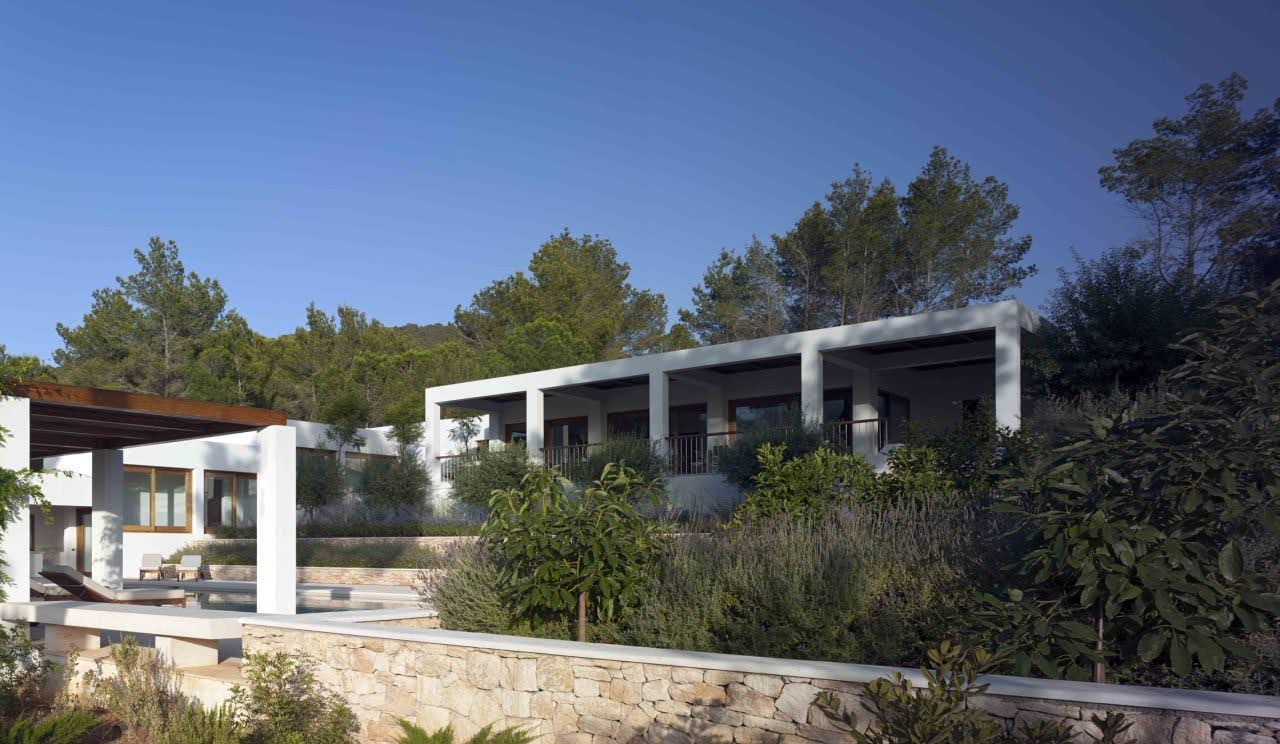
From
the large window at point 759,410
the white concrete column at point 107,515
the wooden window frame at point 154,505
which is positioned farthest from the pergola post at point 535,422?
the white concrete column at point 107,515

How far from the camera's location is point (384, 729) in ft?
22.5

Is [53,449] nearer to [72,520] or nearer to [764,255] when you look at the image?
[72,520]

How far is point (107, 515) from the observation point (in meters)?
13.3

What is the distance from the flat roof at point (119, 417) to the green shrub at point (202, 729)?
3.25 metres

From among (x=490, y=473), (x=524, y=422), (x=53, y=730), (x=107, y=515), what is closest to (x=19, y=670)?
(x=53, y=730)

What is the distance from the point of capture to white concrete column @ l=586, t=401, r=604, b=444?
961 inches

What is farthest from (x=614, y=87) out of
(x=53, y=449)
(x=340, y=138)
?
(x=53, y=449)

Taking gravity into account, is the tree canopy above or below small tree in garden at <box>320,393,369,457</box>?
above

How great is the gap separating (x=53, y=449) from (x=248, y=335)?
2377cm

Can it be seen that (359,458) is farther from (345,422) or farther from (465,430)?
(465,430)

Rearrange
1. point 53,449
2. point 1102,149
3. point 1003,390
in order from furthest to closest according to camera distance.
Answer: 1. point 1102,149
2. point 1003,390
3. point 53,449

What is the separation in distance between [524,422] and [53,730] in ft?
64.0

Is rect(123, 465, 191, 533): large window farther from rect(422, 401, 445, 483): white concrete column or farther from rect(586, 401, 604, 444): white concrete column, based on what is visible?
rect(586, 401, 604, 444): white concrete column

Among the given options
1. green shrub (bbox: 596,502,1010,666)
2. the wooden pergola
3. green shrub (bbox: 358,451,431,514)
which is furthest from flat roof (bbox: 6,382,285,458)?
green shrub (bbox: 358,451,431,514)
